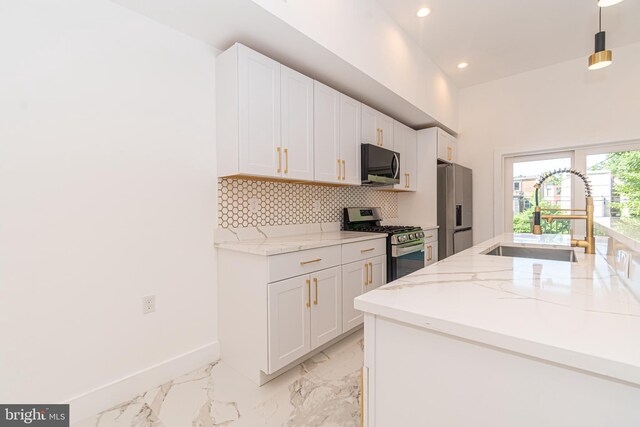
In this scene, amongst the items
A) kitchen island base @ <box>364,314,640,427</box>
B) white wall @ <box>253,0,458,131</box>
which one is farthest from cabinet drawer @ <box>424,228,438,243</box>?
kitchen island base @ <box>364,314,640,427</box>

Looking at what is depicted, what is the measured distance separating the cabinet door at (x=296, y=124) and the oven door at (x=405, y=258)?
1.09 meters

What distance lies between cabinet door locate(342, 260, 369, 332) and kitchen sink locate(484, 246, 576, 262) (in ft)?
3.19

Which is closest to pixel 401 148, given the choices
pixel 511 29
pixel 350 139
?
pixel 350 139

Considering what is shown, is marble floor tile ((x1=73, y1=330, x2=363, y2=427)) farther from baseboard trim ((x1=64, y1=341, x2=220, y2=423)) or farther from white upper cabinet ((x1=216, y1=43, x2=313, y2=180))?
white upper cabinet ((x1=216, y1=43, x2=313, y2=180))

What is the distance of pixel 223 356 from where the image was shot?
80.7 inches

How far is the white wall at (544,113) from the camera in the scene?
3189 millimetres

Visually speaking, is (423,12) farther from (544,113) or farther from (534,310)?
(534,310)

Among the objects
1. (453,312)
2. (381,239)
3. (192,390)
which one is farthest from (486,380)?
(381,239)

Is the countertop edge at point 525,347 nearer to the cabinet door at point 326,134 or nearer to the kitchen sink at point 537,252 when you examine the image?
the kitchen sink at point 537,252

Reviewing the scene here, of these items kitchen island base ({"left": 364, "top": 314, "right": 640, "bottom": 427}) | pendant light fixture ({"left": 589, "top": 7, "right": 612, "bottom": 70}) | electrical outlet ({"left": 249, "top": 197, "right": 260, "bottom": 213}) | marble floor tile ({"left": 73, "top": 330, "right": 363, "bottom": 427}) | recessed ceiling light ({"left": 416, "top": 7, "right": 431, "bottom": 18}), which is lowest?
marble floor tile ({"left": 73, "top": 330, "right": 363, "bottom": 427})

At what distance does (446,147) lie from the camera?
3.95 metres

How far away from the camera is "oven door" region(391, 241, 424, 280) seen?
267 cm

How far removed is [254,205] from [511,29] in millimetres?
3029

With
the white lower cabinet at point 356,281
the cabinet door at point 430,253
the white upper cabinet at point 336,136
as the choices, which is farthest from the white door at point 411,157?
the white lower cabinet at point 356,281
